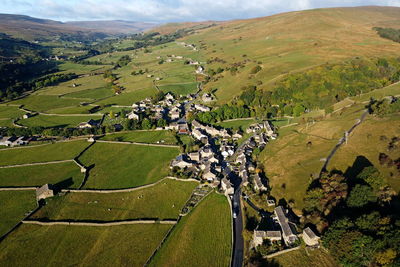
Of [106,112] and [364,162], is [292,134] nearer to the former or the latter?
[364,162]

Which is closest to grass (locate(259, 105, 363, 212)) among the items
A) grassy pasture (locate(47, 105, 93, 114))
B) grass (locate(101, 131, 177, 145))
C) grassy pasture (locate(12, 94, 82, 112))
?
grass (locate(101, 131, 177, 145))

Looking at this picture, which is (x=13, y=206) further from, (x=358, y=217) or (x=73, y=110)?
(x=73, y=110)

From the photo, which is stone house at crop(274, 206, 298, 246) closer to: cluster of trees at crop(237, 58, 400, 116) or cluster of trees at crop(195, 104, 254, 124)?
cluster of trees at crop(195, 104, 254, 124)

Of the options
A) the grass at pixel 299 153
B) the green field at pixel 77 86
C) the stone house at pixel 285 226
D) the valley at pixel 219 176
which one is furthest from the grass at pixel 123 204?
the green field at pixel 77 86

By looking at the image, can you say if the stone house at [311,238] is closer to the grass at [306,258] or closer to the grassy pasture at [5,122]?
the grass at [306,258]

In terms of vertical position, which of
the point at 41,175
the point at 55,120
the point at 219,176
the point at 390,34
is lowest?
the point at 41,175

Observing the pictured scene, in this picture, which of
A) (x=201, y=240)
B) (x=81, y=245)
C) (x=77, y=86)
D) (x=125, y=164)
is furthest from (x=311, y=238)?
(x=77, y=86)

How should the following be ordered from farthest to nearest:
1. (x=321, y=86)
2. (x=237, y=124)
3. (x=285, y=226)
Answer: (x=321, y=86) < (x=237, y=124) < (x=285, y=226)
